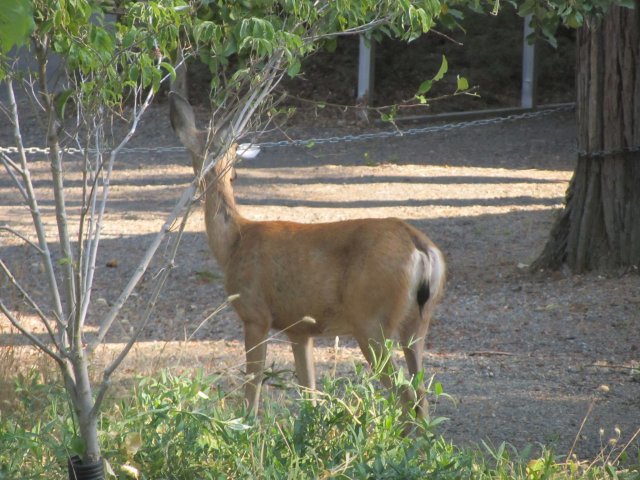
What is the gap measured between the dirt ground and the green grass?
388 millimetres

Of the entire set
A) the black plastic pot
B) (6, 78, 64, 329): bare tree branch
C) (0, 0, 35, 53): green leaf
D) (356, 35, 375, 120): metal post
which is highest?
(356, 35, 375, 120): metal post

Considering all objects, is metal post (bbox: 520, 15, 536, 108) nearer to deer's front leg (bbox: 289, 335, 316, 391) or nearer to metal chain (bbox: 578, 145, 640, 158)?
metal chain (bbox: 578, 145, 640, 158)

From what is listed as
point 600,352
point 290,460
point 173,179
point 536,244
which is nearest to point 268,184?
point 173,179

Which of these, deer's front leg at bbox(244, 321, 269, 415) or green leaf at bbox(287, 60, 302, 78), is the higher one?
green leaf at bbox(287, 60, 302, 78)

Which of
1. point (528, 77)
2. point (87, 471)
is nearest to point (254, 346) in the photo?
point (87, 471)

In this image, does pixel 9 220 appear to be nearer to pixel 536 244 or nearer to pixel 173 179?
pixel 173 179

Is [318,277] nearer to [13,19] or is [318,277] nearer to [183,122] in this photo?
[183,122]

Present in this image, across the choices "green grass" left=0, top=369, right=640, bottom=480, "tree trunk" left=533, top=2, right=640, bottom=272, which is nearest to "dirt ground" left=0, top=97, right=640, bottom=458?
"tree trunk" left=533, top=2, right=640, bottom=272

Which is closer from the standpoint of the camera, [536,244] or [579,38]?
[579,38]

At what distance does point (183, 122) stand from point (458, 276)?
13.0 ft

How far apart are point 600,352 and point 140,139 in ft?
37.0

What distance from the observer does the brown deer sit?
5832mm

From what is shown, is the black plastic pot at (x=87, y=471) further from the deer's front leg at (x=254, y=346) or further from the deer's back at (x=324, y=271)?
the deer's back at (x=324, y=271)

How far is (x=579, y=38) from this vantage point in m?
8.95
